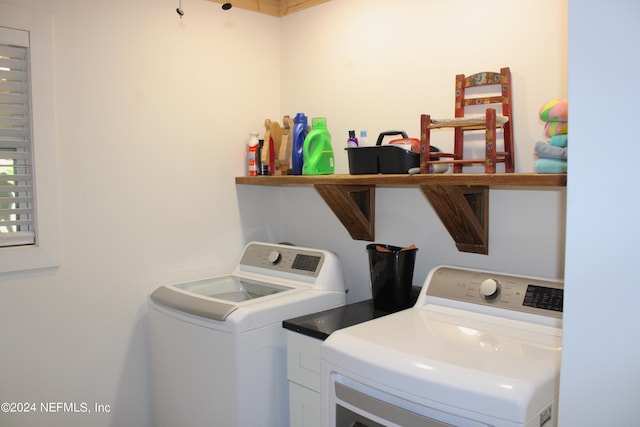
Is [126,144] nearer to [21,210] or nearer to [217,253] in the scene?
[21,210]

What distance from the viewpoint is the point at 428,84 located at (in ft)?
6.59

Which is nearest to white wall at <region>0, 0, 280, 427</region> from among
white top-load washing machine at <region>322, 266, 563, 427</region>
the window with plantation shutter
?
the window with plantation shutter

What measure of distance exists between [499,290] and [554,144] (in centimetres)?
51

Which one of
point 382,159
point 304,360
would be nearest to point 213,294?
point 304,360

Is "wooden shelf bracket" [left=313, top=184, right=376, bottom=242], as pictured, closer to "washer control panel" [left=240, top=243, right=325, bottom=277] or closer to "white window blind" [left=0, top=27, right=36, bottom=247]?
"washer control panel" [left=240, top=243, right=325, bottom=277]

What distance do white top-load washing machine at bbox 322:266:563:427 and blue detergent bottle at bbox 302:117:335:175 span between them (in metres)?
0.76

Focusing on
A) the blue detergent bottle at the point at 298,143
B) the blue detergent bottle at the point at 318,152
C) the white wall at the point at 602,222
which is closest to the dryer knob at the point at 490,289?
the white wall at the point at 602,222

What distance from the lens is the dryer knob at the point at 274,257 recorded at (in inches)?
90.1

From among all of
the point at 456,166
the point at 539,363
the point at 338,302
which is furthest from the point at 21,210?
the point at 539,363

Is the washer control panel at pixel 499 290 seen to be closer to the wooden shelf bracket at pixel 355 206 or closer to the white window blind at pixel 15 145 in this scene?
the wooden shelf bracket at pixel 355 206

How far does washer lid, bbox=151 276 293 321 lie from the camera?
1.79 metres

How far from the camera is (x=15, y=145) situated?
1.84 meters

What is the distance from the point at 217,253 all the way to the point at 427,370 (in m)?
1.49

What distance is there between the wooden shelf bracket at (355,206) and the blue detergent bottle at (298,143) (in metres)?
0.28
